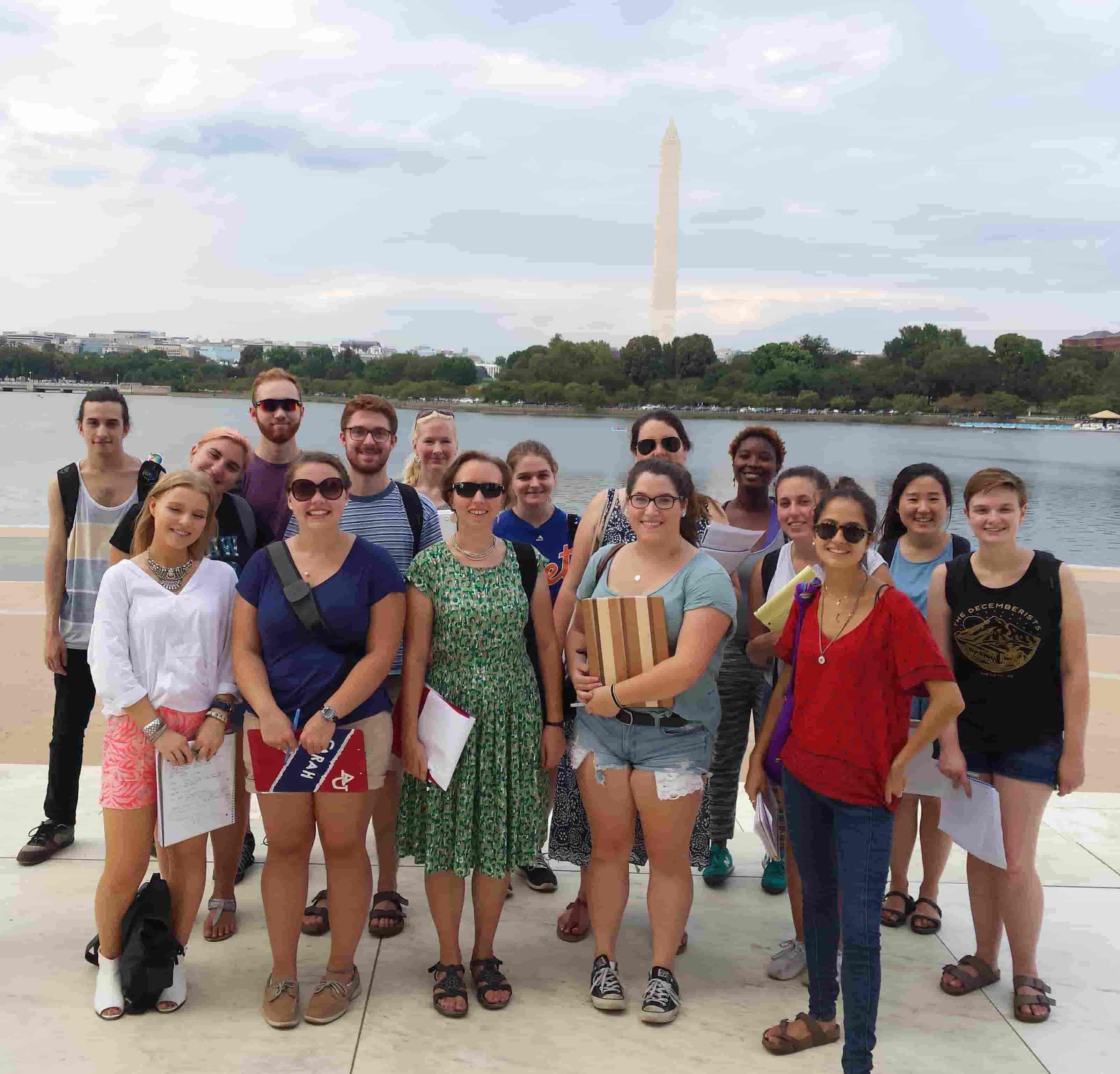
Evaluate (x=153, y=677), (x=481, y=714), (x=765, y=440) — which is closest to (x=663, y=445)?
(x=765, y=440)

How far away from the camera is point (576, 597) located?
3.61m

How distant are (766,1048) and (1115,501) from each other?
41059 mm

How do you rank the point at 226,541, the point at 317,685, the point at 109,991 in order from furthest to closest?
the point at 226,541 → the point at 109,991 → the point at 317,685

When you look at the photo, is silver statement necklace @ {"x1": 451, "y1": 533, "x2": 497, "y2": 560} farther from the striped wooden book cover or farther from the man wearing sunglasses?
the man wearing sunglasses

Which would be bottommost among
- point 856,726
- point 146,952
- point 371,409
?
point 146,952

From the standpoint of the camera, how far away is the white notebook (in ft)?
10.3

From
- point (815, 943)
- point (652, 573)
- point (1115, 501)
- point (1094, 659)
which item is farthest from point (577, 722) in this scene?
point (1115, 501)

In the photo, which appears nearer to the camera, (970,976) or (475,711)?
(475,711)

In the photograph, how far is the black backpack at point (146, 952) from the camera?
10.4ft

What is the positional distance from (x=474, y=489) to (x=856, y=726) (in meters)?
1.40

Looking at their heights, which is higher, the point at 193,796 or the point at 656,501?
the point at 656,501

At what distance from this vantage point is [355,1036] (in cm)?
311

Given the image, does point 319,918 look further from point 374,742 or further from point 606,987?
point 606,987

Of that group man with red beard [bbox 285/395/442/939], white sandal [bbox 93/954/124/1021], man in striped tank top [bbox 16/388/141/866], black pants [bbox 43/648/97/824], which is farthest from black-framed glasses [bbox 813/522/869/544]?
black pants [bbox 43/648/97/824]
